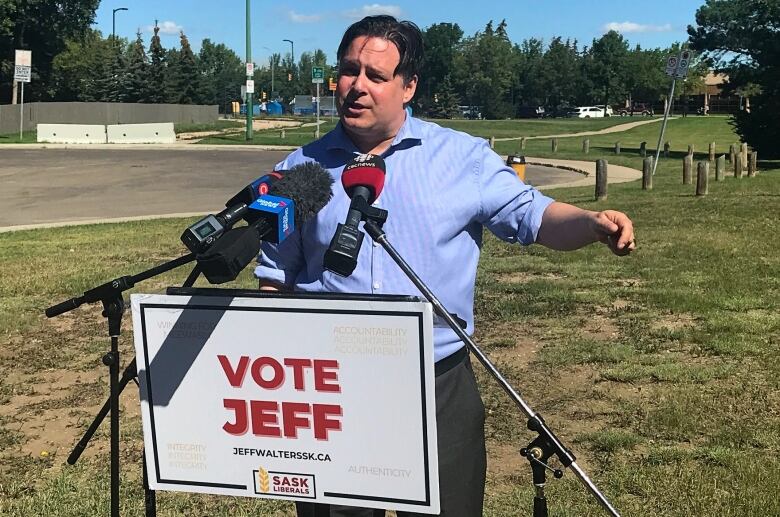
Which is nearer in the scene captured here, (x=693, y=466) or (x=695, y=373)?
(x=693, y=466)

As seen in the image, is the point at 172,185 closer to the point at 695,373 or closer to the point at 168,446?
the point at 695,373

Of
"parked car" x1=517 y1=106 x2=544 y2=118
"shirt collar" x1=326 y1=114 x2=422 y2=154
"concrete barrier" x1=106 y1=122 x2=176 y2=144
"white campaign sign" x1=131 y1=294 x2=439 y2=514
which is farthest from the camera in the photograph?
"parked car" x1=517 y1=106 x2=544 y2=118

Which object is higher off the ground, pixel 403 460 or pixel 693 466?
pixel 403 460

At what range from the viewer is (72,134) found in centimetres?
3972

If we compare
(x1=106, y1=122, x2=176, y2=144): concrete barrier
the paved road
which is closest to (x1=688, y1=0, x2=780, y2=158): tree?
the paved road

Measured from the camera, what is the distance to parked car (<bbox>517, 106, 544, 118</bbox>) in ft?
334

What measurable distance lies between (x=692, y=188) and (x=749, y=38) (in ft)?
68.3

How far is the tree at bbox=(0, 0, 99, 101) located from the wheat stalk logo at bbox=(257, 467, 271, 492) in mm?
59376

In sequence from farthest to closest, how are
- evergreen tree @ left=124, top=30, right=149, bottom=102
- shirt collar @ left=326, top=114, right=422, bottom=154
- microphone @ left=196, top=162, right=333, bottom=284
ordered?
evergreen tree @ left=124, top=30, right=149, bottom=102 → shirt collar @ left=326, top=114, right=422, bottom=154 → microphone @ left=196, top=162, right=333, bottom=284

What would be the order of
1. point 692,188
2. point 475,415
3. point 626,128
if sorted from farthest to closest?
point 626,128 → point 692,188 → point 475,415

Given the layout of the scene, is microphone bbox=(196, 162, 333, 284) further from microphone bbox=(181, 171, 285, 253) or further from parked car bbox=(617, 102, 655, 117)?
parked car bbox=(617, 102, 655, 117)

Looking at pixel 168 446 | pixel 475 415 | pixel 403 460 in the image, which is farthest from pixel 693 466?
pixel 168 446

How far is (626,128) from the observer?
6359cm

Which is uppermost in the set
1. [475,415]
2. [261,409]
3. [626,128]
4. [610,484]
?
[626,128]
